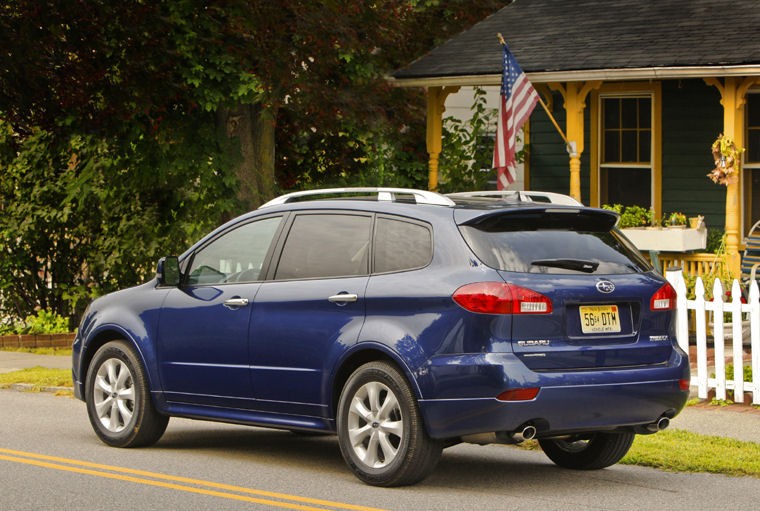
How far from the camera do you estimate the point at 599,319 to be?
757cm

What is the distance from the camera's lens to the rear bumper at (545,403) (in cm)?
717

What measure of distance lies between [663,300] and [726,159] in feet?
30.5

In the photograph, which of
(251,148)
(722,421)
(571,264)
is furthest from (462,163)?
(571,264)

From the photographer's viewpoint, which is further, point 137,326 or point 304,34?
point 304,34

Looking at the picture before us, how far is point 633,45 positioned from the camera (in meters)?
18.0

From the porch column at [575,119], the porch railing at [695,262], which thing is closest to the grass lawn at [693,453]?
the porch railing at [695,262]

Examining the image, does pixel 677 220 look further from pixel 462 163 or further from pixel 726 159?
pixel 462 163

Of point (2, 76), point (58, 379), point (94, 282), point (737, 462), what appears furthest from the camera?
point (94, 282)

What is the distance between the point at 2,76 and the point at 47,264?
4145 millimetres

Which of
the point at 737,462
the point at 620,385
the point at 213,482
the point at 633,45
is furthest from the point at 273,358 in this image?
the point at 633,45

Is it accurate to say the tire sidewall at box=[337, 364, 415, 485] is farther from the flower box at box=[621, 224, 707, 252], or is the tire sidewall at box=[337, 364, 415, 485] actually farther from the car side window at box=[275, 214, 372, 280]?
the flower box at box=[621, 224, 707, 252]

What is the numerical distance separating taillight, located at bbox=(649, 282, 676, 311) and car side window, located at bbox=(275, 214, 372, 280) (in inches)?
70.7

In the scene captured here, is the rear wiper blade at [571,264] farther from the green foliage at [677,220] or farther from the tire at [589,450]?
the green foliage at [677,220]

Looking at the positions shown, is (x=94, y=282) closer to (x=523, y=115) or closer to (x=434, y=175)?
(x=434, y=175)
